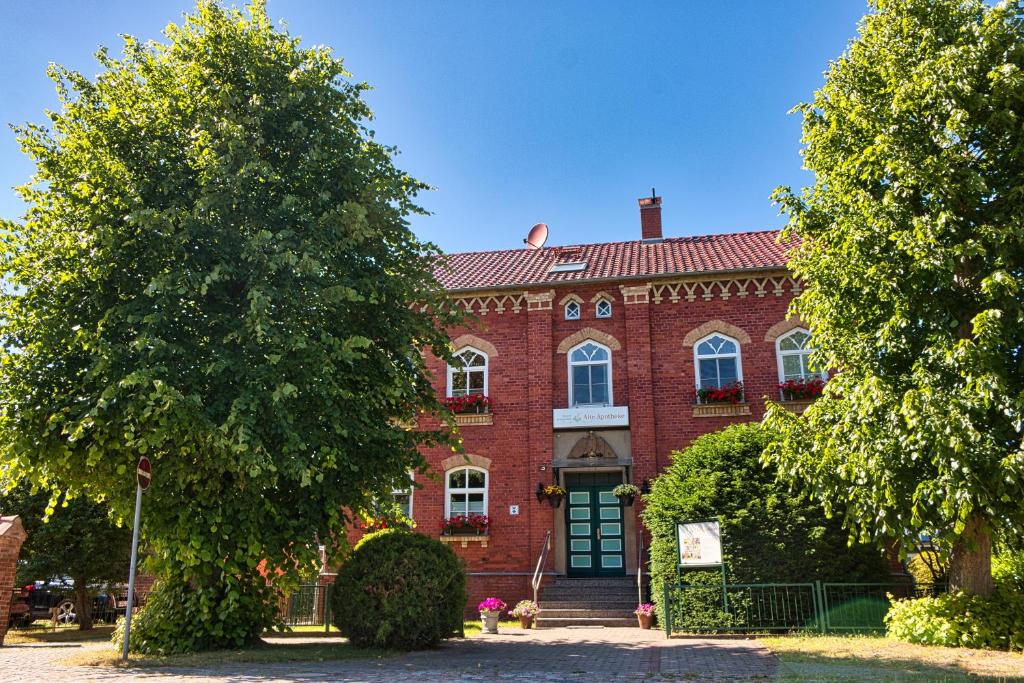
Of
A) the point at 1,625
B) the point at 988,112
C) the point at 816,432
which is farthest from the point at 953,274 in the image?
the point at 1,625

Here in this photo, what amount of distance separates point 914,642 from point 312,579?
897 centimetres

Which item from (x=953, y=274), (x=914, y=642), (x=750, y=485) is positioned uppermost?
(x=953, y=274)

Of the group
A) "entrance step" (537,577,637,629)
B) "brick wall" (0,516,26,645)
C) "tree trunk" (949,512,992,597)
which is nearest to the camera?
"tree trunk" (949,512,992,597)

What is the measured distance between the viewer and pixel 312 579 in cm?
1098

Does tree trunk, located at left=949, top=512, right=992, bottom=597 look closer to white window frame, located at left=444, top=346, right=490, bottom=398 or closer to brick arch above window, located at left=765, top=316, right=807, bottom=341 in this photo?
brick arch above window, located at left=765, top=316, right=807, bottom=341

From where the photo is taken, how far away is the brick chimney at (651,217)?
24719 mm

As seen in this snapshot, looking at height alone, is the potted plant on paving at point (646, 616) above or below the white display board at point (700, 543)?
below

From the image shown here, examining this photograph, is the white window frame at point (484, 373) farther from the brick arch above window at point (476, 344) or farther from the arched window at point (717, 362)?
the arched window at point (717, 362)

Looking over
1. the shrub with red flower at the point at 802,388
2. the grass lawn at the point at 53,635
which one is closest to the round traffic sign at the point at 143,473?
the grass lawn at the point at 53,635

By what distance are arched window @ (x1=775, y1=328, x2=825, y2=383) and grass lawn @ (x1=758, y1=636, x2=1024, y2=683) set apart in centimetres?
848

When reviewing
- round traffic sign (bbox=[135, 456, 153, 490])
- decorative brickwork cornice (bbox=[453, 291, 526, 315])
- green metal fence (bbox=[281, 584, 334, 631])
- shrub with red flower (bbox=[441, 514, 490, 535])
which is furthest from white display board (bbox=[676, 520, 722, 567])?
round traffic sign (bbox=[135, 456, 153, 490])

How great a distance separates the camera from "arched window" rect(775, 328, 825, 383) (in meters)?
19.6

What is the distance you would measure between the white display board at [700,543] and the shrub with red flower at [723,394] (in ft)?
19.4

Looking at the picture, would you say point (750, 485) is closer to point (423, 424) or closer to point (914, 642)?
point (914, 642)
